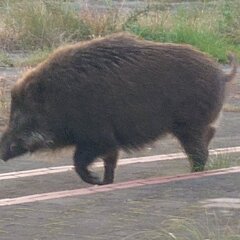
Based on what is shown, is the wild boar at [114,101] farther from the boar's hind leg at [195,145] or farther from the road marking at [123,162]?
the road marking at [123,162]

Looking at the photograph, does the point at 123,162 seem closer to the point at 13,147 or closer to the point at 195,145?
the point at 195,145

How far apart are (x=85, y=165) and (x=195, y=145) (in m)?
1.00

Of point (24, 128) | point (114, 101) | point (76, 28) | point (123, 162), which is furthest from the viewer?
point (76, 28)

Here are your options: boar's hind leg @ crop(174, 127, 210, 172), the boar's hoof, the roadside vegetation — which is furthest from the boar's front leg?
the roadside vegetation

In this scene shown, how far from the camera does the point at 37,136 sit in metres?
9.55

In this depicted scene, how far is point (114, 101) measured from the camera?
926 cm

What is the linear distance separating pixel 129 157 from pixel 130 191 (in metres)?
2.29

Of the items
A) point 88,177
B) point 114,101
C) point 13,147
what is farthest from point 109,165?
point 13,147

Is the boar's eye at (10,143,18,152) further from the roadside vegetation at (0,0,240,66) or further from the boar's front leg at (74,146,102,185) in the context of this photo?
the roadside vegetation at (0,0,240,66)

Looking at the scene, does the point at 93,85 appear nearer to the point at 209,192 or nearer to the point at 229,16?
the point at 209,192

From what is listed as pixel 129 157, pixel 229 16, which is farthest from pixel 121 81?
pixel 229 16

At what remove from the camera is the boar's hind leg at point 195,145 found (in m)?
9.63

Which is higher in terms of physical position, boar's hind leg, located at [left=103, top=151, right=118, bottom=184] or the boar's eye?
boar's hind leg, located at [left=103, top=151, right=118, bottom=184]

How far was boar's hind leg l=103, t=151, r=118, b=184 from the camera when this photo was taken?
9391 mm
